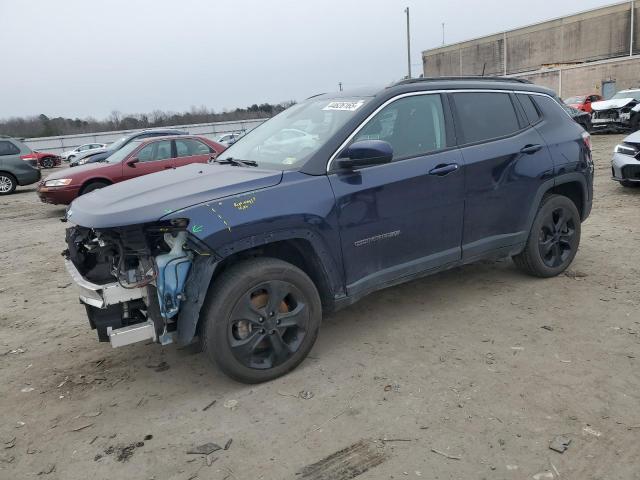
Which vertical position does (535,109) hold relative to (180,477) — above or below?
above

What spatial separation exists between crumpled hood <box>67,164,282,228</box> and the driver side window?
87 cm

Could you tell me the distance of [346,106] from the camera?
3816mm

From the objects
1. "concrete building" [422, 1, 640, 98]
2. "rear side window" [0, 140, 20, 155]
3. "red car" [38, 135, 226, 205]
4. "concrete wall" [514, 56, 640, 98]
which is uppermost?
"concrete building" [422, 1, 640, 98]

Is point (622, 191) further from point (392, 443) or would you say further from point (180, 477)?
point (180, 477)

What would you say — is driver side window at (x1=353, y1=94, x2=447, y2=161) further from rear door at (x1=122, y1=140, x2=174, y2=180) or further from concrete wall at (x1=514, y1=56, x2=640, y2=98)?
concrete wall at (x1=514, y1=56, x2=640, y2=98)

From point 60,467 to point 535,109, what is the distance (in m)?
4.56

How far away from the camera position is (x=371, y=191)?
351cm

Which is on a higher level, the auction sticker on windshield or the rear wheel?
the auction sticker on windshield

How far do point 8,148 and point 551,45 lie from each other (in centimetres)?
5934

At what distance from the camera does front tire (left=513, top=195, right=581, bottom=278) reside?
15.2 ft

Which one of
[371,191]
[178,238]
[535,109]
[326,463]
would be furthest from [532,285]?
[178,238]

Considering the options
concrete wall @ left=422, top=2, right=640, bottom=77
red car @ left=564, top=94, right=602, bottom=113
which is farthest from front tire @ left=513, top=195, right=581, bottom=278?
concrete wall @ left=422, top=2, right=640, bottom=77

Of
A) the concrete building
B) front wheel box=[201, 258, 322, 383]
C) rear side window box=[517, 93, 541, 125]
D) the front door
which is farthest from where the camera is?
the concrete building

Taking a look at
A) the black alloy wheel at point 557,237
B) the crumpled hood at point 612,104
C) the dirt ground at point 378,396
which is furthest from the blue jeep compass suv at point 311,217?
the crumpled hood at point 612,104
